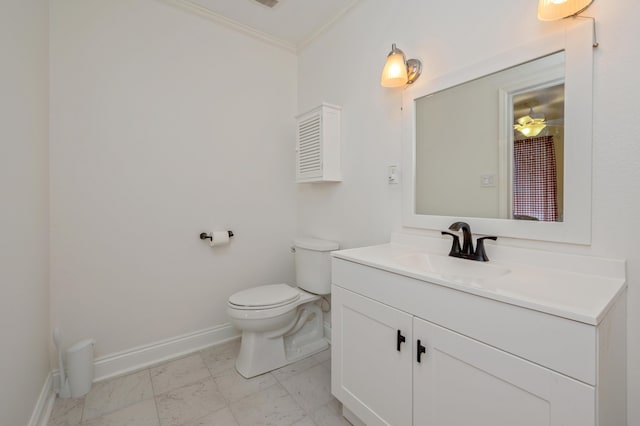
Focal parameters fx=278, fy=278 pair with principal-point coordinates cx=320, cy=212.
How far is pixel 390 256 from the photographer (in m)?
1.33

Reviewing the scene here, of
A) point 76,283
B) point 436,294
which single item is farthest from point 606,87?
point 76,283

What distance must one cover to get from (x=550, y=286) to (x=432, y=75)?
3.65 ft

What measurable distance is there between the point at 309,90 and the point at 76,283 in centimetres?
211

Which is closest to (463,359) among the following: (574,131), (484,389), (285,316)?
(484,389)

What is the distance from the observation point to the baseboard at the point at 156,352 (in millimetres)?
1707

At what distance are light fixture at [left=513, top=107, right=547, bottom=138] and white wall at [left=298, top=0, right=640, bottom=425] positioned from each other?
0.51 ft

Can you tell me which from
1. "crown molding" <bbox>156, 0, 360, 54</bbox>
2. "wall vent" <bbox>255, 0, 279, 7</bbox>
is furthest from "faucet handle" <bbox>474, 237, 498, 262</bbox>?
"wall vent" <bbox>255, 0, 279, 7</bbox>

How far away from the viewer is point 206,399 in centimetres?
153

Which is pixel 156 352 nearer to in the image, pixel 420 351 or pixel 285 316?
pixel 285 316

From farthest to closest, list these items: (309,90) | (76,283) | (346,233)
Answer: (309,90), (346,233), (76,283)

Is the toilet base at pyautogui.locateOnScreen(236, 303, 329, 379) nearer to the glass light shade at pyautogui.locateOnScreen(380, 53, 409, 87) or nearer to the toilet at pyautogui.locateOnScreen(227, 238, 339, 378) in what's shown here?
the toilet at pyautogui.locateOnScreen(227, 238, 339, 378)

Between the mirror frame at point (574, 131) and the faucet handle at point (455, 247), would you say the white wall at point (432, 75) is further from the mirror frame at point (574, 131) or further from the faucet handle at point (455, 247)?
the faucet handle at point (455, 247)

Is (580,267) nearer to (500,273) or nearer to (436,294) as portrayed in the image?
(500,273)

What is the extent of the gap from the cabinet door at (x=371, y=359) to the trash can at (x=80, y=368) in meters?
1.40
